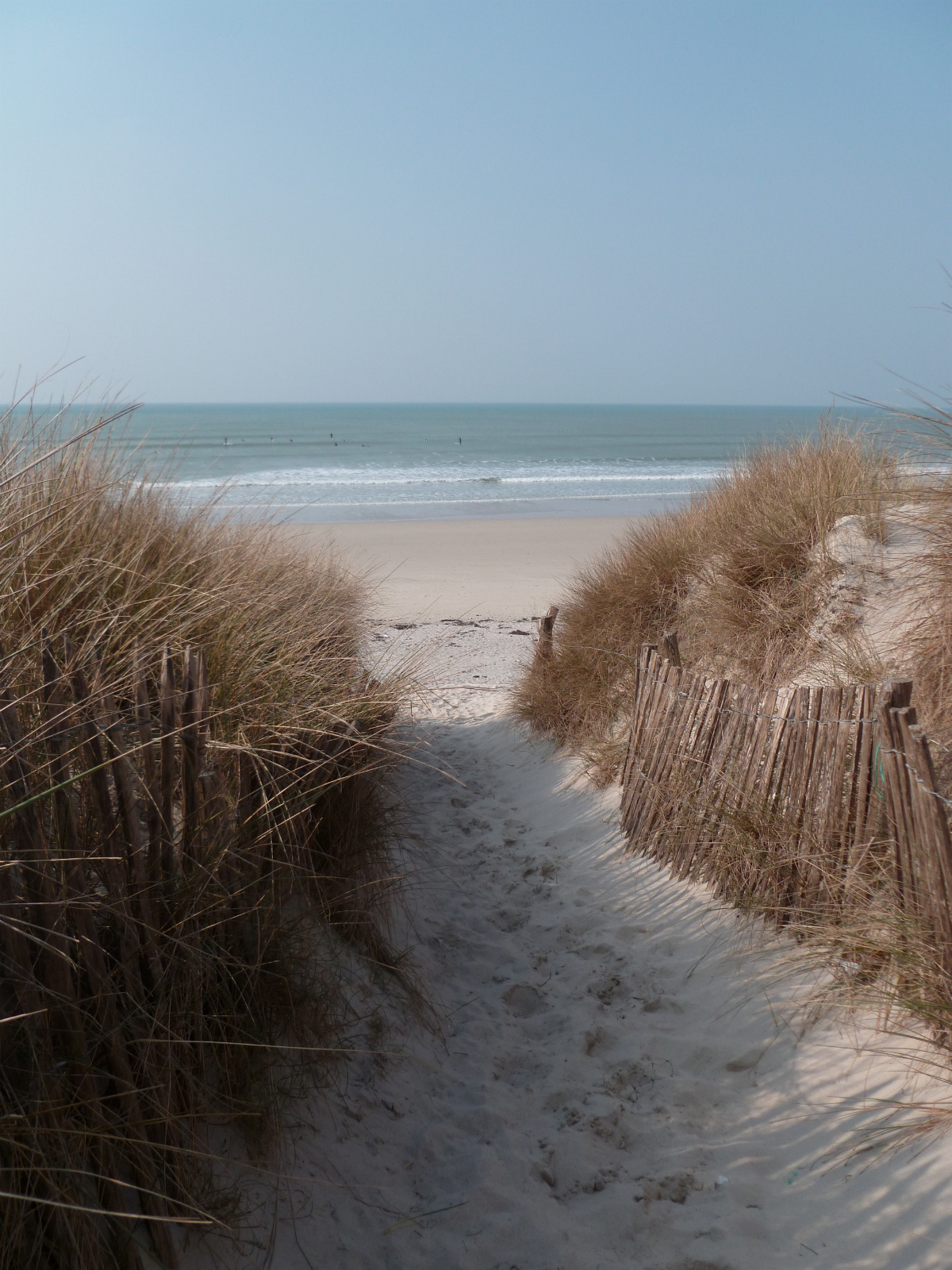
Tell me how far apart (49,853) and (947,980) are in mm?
2295

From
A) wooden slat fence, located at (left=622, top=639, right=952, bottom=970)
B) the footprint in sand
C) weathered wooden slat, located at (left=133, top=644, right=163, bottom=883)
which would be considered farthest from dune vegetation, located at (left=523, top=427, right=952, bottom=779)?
weathered wooden slat, located at (left=133, top=644, right=163, bottom=883)

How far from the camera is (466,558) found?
15250 mm

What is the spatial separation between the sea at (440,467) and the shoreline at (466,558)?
1352mm

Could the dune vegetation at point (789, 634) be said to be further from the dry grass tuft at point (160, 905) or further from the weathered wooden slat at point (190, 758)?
the weathered wooden slat at point (190, 758)

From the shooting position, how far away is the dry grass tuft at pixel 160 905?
5.28 ft

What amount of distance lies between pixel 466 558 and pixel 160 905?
13421mm

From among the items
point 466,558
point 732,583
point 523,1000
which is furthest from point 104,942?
point 466,558

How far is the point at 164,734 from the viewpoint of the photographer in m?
1.95

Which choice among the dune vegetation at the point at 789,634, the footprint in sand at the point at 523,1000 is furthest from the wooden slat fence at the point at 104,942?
the dune vegetation at the point at 789,634

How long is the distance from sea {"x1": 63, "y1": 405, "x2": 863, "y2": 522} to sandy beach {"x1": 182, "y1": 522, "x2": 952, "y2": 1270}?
2.83 metres

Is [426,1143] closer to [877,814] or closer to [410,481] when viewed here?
A: [877,814]

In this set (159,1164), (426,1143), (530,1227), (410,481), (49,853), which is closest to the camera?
(49,853)

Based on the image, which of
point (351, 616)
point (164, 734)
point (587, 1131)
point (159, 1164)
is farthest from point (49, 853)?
point (351, 616)

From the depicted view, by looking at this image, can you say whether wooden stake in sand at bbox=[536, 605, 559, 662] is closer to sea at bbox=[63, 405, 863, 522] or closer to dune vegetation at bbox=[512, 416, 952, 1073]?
dune vegetation at bbox=[512, 416, 952, 1073]
